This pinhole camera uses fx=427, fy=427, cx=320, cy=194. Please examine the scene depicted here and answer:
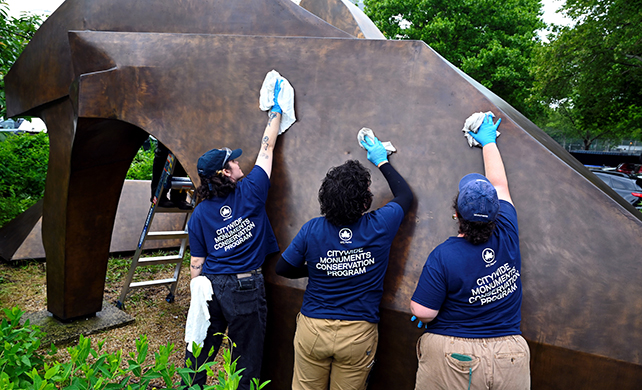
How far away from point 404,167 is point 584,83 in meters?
12.5

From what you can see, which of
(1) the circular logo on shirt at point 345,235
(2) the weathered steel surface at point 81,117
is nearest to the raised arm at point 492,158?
(1) the circular logo on shirt at point 345,235

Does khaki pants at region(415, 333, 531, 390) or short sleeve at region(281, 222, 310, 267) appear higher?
short sleeve at region(281, 222, 310, 267)

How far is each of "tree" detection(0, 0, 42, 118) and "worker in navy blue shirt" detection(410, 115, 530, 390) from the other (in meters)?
5.90

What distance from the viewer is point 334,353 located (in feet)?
7.21

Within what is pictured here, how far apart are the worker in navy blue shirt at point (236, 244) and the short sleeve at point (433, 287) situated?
A: 1.13 m

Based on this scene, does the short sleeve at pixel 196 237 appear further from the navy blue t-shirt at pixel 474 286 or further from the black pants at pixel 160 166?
the black pants at pixel 160 166

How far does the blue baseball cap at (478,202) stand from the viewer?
6.04 feet

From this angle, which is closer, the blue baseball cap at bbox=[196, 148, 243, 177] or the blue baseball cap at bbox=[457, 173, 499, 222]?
the blue baseball cap at bbox=[457, 173, 499, 222]

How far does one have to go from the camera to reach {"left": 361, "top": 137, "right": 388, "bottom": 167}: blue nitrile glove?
2.46 metres

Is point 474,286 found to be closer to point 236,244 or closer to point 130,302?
point 236,244

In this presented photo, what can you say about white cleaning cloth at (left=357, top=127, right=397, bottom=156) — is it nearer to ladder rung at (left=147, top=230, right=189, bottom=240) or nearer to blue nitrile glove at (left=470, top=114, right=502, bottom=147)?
blue nitrile glove at (left=470, top=114, right=502, bottom=147)

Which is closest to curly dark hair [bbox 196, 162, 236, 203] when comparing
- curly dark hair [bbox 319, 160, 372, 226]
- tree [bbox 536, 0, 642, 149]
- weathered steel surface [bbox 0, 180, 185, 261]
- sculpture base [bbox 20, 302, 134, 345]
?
curly dark hair [bbox 319, 160, 372, 226]

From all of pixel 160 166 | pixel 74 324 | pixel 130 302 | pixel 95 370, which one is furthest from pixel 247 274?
pixel 130 302

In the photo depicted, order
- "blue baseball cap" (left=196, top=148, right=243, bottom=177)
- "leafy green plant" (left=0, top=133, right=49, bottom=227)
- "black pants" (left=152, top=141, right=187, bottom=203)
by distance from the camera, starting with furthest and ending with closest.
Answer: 1. "leafy green plant" (left=0, top=133, right=49, bottom=227)
2. "black pants" (left=152, top=141, right=187, bottom=203)
3. "blue baseball cap" (left=196, top=148, right=243, bottom=177)
